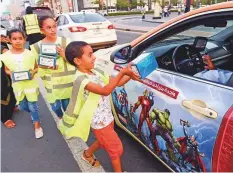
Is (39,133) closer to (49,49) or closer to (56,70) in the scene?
(56,70)

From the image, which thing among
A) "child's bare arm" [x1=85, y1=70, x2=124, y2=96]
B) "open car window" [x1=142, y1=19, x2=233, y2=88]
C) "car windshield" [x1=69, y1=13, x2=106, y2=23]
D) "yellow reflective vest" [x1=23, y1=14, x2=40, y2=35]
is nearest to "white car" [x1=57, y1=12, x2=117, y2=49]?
"car windshield" [x1=69, y1=13, x2=106, y2=23]

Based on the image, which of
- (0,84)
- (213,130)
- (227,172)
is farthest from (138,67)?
(0,84)

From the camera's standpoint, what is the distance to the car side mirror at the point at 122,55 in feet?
8.13

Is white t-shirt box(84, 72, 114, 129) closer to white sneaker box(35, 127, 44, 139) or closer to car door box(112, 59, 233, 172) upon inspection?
car door box(112, 59, 233, 172)

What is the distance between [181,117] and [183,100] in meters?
0.12

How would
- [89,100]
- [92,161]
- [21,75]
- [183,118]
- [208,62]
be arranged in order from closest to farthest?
[183,118]
[89,100]
[208,62]
[92,161]
[21,75]

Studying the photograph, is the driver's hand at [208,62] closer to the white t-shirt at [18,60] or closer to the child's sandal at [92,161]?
the child's sandal at [92,161]

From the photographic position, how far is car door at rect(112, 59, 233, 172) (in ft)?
5.30

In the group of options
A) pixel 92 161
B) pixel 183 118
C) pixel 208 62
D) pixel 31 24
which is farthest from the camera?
pixel 31 24

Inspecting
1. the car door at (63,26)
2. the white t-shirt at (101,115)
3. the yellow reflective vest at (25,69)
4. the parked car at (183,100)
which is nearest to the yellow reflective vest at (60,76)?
the yellow reflective vest at (25,69)

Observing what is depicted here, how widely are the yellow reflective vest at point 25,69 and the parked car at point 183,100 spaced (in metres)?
1.01

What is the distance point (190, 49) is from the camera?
2541mm

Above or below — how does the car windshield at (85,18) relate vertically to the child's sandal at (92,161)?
above

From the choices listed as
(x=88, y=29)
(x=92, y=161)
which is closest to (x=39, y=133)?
(x=92, y=161)
